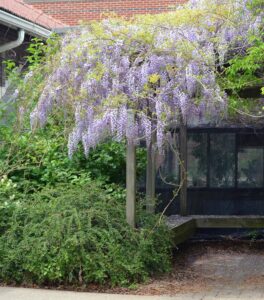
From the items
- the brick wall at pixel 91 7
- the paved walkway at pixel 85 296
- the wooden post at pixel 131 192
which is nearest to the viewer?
the paved walkway at pixel 85 296

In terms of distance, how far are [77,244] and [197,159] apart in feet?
17.7

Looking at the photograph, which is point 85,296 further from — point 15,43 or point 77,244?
point 15,43

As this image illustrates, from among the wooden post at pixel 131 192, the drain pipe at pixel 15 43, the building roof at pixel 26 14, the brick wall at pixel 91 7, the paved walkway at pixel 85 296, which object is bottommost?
the paved walkway at pixel 85 296

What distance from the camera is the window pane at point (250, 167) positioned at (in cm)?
1318

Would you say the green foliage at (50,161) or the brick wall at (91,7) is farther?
the brick wall at (91,7)

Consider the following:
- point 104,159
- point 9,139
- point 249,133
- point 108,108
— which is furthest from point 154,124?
point 249,133

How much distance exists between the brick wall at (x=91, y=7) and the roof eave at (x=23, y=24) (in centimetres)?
298

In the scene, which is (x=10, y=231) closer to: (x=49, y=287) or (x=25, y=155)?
(x=49, y=287)

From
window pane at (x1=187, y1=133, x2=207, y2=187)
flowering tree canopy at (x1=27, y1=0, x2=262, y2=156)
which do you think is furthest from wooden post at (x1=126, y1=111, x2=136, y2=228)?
window pane at (x1=187, y1=133, x2=207, y2=187)

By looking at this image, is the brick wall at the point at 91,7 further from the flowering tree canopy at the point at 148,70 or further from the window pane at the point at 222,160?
the flowering tree canopy at the point at 148,70

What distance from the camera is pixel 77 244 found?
8359 mm

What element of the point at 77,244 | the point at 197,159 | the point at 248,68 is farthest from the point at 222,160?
the point at 77,244

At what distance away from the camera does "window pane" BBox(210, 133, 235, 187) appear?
1327 cm

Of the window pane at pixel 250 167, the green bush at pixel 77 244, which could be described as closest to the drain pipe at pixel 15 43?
the window pane at pixel 250 167
